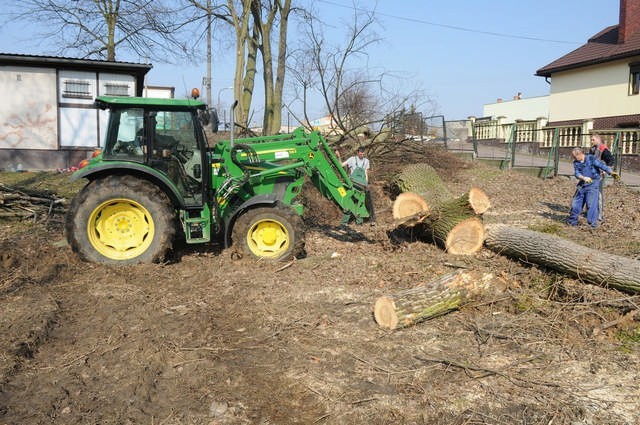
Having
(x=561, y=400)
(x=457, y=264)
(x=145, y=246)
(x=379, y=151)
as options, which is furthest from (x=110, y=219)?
(x=379, y=151)

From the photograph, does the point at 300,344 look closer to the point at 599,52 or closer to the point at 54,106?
the point at 54,106

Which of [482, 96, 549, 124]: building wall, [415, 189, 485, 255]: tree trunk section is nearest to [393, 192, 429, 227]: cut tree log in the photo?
[415, 189, 485, 255]: tree trunk section

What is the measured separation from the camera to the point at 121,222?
283 inches

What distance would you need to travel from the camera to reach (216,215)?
7527mm

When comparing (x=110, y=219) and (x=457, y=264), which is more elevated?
(x=110, y=219)

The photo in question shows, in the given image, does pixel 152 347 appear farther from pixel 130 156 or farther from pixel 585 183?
pixel 585 183

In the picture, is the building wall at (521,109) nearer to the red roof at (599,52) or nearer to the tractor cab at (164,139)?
the red roof at (599,52)

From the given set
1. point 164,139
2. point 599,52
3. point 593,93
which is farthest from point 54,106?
point 599,52

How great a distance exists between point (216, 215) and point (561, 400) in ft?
16.4

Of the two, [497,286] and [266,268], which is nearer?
[497,286]

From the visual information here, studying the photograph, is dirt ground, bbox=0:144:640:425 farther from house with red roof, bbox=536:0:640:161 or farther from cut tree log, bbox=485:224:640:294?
house with red roof, bbox=536:0:640:161

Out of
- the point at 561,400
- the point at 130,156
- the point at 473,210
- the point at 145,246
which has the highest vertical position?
the point at 130,156

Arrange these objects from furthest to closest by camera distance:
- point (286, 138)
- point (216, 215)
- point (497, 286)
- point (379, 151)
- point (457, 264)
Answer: point (379, 151)
point (286, 138)
point (216, 215)
point (457, 264)
point (497, 286)

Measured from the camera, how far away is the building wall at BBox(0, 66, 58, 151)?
629 inches
